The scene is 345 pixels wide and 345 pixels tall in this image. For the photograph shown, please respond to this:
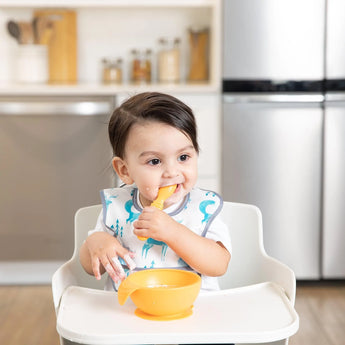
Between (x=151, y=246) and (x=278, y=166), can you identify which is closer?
(x=151, y=246)

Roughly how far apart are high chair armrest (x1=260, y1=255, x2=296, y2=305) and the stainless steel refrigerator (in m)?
1.47

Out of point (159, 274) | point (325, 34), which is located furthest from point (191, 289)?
point (325, 34)

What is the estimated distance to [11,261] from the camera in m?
2.95

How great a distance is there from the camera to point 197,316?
103 centimetres

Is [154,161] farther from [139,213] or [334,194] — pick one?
[334,194]

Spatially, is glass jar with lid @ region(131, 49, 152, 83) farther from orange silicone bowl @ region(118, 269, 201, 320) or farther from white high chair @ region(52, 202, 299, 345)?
orange silicone bowl @ region(118, 269, 201, 320)

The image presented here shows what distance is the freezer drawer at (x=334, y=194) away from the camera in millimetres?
2832

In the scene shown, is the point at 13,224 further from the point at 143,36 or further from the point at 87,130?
the point at 143,36

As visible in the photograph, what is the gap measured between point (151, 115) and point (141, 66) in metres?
2.04

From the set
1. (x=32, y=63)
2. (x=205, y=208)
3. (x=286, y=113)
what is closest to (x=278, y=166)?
(x=286, y=113)

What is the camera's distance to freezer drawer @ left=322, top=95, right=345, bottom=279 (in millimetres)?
2832

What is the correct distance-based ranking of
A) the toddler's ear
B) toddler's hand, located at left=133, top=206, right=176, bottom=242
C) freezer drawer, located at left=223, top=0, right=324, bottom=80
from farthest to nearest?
1. freezer drawer, located at left=223, top=0, right=324, bottom=80
2. the toddler's ear
3. toddler's hand, located at left=133, top=206, right=176, bottom=242

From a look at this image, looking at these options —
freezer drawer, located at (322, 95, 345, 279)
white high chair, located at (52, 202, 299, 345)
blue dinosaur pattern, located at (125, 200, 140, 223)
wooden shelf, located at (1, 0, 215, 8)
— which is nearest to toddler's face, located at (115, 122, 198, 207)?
blue dinosaur pattern, located at (125, 200, 140, 223)

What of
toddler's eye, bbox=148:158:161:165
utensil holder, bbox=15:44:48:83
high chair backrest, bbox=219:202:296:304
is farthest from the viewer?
utensil holder, bbox=15:44:48:83
